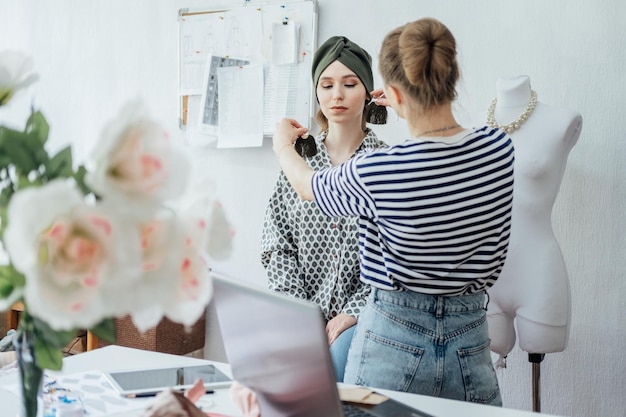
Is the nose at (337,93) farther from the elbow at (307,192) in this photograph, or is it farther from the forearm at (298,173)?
the elbow at (307,192)

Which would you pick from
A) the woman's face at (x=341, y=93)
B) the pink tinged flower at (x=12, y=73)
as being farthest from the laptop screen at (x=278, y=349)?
the woman's face at (x=341, y=93)

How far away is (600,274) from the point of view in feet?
8.29

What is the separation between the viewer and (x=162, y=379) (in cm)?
144

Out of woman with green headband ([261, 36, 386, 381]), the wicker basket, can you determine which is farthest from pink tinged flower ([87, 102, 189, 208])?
the wicker basket

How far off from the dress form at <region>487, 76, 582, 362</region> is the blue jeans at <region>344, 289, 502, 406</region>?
2.32 feet

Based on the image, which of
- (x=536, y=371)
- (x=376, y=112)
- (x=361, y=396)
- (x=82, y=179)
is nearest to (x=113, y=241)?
(x=82, y=179)

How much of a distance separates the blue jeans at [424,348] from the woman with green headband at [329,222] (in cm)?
56

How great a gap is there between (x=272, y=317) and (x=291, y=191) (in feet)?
4.10

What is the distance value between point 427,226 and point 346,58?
900mm

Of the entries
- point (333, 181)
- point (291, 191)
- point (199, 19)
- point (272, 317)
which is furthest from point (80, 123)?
point (272, 317)

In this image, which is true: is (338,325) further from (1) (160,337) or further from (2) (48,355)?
(1) (160,337)

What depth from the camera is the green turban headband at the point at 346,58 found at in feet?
6.97

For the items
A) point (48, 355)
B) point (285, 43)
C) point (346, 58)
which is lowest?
point (48, 355)

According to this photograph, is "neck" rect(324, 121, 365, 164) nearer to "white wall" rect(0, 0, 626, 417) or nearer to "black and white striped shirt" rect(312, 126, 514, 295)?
"white wall" rect(0, 0, 626, 417)
